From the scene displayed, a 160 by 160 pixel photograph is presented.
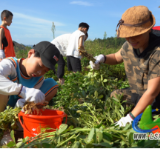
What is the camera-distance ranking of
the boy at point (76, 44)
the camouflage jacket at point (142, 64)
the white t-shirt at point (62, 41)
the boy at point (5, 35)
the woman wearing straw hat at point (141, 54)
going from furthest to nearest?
the white t-shirt at point (62, 41), the boy at point (76, 44), the boy at point (5, 35), the camouflage jacket at point (142, 64), the woman wearing straw hat at point (141, 54)

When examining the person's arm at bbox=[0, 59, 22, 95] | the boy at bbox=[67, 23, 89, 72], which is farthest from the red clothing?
the person's arm at bbox=[0, 59, 22, 95]

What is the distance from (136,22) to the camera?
1.54 metres

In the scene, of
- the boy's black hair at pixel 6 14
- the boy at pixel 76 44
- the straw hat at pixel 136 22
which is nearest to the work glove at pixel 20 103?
the straw hat at pixel 136 22

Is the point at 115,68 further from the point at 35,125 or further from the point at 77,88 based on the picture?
the point at 35,125

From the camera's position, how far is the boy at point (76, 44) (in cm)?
370

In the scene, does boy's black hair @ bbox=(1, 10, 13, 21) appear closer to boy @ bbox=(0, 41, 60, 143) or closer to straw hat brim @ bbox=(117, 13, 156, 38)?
boy @ bbox=(0, 41, 60, 143)

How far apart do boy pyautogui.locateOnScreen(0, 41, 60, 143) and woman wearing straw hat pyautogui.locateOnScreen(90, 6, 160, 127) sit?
2.40ft

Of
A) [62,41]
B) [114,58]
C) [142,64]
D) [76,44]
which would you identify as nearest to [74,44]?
[76,44]

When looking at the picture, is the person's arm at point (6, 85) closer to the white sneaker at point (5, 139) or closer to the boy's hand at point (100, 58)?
the white sneaker at point (5, 139)

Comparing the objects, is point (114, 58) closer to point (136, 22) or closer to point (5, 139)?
point (136, 22)

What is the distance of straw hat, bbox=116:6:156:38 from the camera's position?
1.53 metres

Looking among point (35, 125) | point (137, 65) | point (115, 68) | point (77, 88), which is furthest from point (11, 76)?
point (115, 68)

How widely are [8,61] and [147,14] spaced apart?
56.6 inches

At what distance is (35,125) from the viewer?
1.35m
